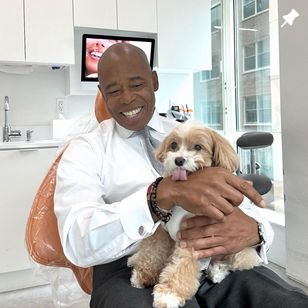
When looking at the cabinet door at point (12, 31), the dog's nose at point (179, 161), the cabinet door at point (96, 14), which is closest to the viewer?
the dog's nose at point (179, 161)

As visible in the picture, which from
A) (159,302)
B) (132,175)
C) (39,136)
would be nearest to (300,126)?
(132,175)

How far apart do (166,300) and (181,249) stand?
16 cm

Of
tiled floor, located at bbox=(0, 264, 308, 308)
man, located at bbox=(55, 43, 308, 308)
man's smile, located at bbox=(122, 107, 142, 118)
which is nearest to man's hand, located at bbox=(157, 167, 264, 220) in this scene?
man, located at bbox=(55, 43, 308, 308)

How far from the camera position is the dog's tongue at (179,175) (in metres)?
1.06

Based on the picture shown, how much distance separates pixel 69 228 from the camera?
43.6 inches

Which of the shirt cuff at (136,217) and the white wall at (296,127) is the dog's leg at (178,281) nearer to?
the shirt cuff at (136,217)

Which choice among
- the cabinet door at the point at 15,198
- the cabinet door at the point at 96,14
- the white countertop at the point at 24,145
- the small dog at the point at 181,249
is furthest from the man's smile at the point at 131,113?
the cabinet door at the point at 96,14

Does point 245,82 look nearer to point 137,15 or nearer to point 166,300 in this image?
point 137,15

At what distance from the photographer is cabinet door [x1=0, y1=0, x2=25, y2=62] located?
2887mm

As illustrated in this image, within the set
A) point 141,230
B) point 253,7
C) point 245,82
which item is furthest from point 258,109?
point 141,230

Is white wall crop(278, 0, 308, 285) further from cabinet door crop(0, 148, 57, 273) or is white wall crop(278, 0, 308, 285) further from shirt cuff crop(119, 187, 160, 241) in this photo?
cabinet door crop(0, 148, 57, 273)

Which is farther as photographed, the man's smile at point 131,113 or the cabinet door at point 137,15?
the cabinet door at point 137,15

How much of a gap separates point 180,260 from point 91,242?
257mm

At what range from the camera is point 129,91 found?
1389 millimetres
